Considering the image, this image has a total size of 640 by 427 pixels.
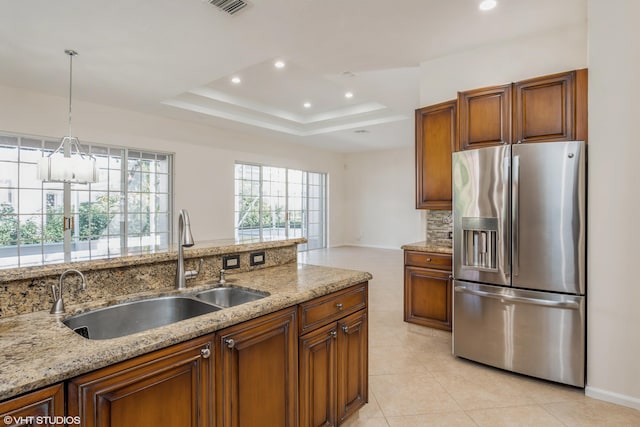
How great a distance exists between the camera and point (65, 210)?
486 centimetres

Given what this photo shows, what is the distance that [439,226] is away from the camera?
3.93 m

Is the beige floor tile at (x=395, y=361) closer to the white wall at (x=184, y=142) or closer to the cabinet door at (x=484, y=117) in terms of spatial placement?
the cabinet door at (x=484, y=117)

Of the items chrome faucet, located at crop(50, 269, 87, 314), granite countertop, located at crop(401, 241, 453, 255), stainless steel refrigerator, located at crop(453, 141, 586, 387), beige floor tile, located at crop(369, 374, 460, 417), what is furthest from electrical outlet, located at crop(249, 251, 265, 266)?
granite countertop, located at crop(401, 241, 453, 255)

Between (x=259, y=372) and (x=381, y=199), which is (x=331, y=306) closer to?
(x=259, y=372)

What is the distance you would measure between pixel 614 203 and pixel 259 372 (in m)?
2.36

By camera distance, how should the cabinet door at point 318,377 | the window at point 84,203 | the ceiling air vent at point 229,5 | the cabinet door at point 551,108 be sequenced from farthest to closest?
the window at point 84,203 < the ceiling air vent at point 229,5 < the cabinet door at point 551,108 < the cabinet door at point 318,377

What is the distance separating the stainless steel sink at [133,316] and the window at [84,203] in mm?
2827

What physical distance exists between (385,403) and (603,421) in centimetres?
127

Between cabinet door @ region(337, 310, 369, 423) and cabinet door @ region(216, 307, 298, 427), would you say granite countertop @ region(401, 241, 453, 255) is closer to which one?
cabinet door @ region(337, 310, 369, 423)

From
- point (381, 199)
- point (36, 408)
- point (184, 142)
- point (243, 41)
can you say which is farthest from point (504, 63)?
point (381, 199)

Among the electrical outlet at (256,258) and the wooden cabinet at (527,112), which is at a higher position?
the wooden cabinet at (527,112)

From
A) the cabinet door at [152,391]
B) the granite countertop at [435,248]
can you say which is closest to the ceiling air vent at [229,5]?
the cabinet door at [152,391]

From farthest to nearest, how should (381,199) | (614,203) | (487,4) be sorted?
(381,199) → (487,4) → (614,203)

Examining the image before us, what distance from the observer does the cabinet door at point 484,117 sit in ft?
9.01
